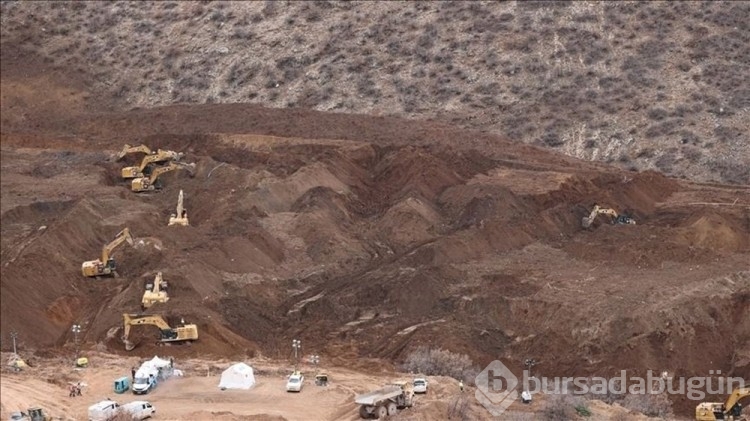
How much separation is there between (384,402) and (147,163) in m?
35.7

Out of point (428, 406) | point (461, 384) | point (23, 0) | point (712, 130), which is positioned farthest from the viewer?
point (23, 0)

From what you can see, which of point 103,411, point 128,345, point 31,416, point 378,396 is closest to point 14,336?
point 128,345

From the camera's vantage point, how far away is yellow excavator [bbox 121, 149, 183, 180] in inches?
2677

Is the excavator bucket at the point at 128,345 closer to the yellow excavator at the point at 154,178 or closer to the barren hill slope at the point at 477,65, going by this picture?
the yellow excavator at the point at 154,178

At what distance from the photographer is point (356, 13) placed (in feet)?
286

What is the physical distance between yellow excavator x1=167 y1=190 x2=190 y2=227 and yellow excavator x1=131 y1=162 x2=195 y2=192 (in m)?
6.08

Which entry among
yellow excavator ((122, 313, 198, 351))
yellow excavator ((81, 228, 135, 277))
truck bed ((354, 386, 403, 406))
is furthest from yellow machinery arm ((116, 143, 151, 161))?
truck bed ((354, 386, 403, 406))

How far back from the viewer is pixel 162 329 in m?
45.3

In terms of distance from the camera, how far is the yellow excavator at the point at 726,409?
36.5m

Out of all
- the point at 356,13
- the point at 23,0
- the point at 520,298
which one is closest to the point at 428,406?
the point at 520,298

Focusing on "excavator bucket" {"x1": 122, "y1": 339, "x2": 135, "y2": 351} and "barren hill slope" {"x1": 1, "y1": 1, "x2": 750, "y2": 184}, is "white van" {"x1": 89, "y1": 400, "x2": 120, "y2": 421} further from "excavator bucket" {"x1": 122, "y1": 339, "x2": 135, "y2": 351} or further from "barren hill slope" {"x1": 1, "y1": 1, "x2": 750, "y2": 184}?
"barren hill slope" {"x1": 1, "y1": 1, "x2": 750, "y2": 184}

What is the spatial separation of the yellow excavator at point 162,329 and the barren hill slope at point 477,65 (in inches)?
1294

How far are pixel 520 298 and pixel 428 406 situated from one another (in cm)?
1200

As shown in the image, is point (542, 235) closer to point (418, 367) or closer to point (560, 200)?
point (560, 200)
